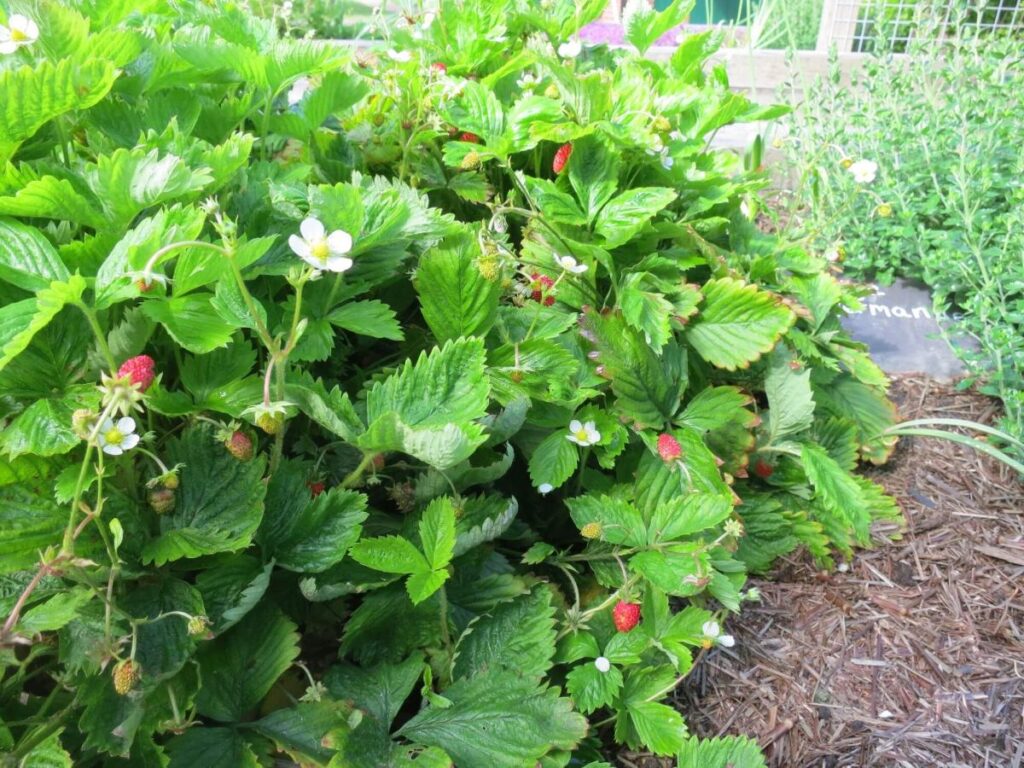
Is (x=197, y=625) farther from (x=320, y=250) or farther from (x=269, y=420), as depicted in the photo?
(x=320, y=250)

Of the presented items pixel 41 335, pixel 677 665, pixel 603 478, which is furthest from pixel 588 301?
pixel 41 335

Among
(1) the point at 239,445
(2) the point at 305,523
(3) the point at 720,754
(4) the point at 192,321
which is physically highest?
(4) the point at 192,321

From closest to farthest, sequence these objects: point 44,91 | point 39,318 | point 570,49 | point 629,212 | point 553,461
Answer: point 39,318, point 44,91, point 553,461, point 629,212, point 570,49

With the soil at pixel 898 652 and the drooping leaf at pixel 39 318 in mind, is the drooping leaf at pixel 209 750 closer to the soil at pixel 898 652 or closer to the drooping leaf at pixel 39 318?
the drooping leaf at pixel 39 318

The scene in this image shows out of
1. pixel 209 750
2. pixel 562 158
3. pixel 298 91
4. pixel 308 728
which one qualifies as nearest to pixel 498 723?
pixel 308 728

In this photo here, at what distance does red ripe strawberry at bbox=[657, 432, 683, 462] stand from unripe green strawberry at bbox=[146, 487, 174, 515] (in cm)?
72

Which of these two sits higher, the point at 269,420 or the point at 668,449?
the point at 269,420

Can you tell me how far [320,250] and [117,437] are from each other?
28cm

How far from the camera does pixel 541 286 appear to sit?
125 cm

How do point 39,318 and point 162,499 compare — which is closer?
point 39,318

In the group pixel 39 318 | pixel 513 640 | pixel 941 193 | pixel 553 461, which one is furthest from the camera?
pixel 941 193

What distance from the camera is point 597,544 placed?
120 centimetres

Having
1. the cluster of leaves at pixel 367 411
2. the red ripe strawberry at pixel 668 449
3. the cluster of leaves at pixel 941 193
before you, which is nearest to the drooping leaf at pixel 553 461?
the cluster of leaves at pixel 367 411

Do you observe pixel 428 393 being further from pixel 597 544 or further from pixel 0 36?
pixel 0 36
